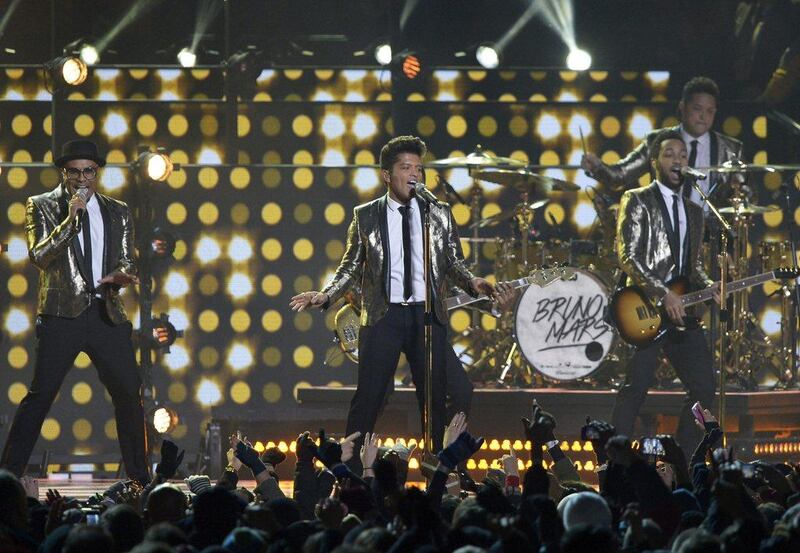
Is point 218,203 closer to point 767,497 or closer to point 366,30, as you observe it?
point 366,30

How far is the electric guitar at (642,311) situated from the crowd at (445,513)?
289 centimetres

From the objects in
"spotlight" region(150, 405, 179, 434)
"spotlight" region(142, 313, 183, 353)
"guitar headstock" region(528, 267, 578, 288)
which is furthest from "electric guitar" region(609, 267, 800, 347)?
"spotlight" region(142, 313, 183, 353)

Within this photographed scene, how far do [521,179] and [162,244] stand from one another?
286cm

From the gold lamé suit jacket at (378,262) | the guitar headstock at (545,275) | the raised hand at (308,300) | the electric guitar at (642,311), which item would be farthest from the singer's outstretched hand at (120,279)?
the electric guitar at (642,311)

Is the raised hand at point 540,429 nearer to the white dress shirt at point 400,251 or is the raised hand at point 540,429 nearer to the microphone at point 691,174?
the white dress shirt at point 400,251

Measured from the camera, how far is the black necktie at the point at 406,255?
8117 millimetres

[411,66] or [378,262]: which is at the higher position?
[411,66]

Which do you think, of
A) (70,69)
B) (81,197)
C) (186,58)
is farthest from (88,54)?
(81,197)

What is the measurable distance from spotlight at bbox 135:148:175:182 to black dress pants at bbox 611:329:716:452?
4.04 meters

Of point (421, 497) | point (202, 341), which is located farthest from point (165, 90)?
point (421, 497)

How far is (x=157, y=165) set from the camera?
38.4 ft

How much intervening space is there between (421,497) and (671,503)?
3.39ft

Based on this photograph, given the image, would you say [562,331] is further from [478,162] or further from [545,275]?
[545,275]

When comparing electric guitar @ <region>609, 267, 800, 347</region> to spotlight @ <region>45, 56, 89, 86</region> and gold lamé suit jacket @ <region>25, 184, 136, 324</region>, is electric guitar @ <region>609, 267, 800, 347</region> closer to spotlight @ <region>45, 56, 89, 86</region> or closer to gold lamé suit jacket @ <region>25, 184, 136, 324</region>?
gold lamé suit jacket @ <region>25, 184, 136, 324</region>
